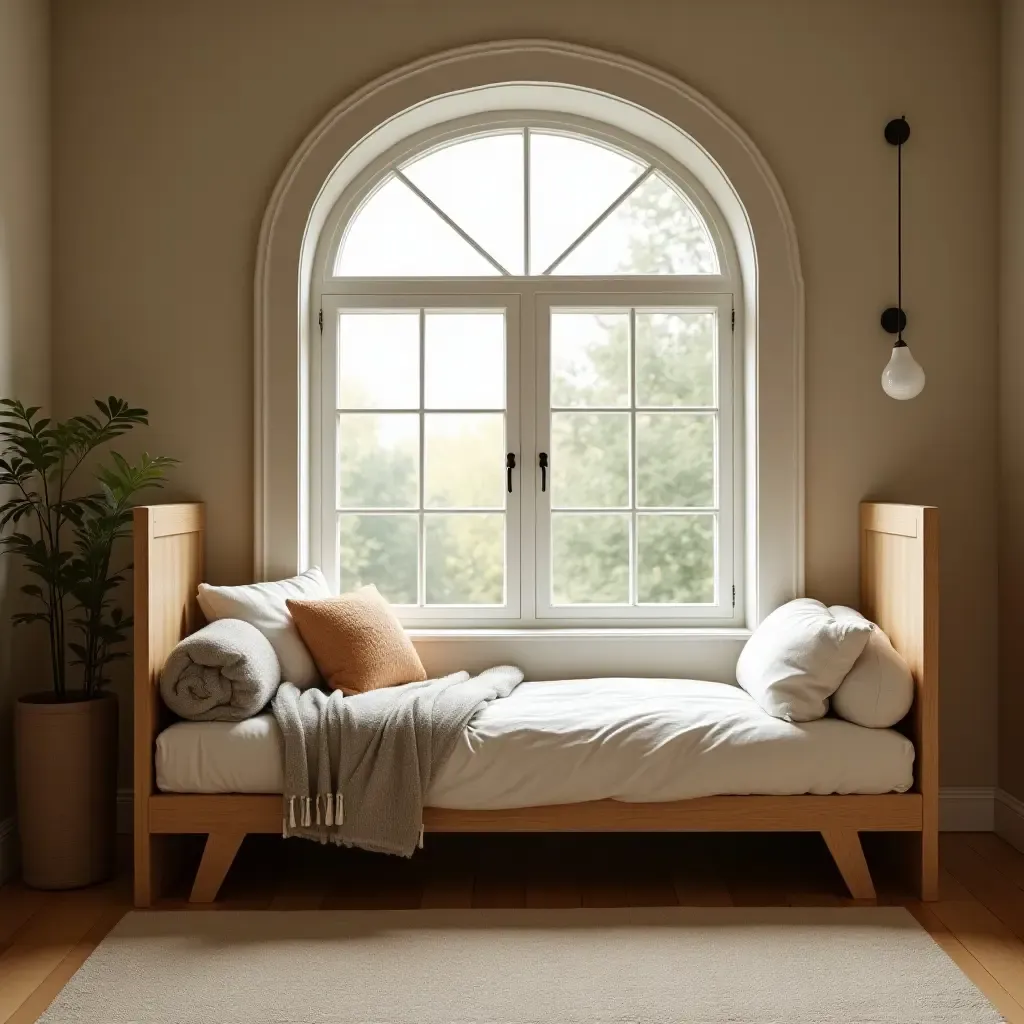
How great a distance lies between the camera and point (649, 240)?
3.68 meters

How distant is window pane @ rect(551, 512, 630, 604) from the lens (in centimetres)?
366

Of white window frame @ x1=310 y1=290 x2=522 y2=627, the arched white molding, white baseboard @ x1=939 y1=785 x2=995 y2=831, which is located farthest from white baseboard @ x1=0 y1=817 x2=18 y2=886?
white baseboard @ x1=939 y1=785 x2=995 y2=831

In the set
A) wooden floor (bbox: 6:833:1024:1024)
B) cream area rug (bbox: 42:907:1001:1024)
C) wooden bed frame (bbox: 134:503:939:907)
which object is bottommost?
wooden floor (bbox: 6:833:1024:1024)

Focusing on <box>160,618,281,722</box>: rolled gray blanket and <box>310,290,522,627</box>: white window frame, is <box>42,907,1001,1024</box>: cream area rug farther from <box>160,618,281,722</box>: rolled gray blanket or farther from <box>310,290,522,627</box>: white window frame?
<box>310,290,522,627</box>: white window frame

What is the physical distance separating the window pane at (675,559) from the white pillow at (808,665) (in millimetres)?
664

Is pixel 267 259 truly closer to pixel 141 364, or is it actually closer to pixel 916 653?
pixel 141 364

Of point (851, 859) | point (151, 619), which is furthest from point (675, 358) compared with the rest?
point (151, 619)

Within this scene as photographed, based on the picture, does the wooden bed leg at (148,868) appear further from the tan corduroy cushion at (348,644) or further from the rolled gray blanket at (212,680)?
the tan corduroy cushion at (348,644)

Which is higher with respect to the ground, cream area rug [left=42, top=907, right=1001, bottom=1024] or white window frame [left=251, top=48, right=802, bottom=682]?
Answer: white window frame [left=251, top=48, right=802, bottom=682]

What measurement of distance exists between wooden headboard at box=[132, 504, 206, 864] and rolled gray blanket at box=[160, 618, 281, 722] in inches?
2.4

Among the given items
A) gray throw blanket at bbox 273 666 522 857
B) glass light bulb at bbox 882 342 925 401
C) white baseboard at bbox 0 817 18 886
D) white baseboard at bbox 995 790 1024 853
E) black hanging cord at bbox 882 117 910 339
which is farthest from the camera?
black hanging cord at bbox 882 117 910 339

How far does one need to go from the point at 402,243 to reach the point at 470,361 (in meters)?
0.48

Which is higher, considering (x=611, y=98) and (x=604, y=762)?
(x=611, y=98)

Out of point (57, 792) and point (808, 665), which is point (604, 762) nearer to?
point (808, 665)
